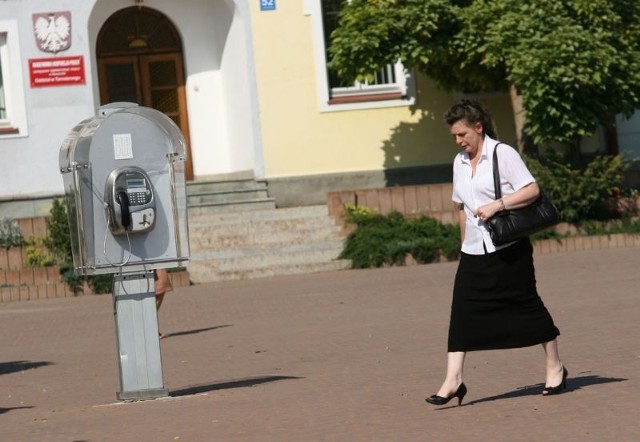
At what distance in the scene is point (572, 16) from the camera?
20859 mm

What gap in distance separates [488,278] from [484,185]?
1.85 feet

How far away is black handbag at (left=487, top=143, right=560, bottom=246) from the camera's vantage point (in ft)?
28.7

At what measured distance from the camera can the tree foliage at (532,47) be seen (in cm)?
2033

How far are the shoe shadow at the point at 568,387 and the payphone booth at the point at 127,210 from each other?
2379mm

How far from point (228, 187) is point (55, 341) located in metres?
9.30

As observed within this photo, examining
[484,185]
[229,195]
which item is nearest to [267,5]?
[229,195]

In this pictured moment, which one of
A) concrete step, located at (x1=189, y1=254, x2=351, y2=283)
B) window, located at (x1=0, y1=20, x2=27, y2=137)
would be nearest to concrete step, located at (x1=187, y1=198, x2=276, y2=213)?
concrete step, located at (x1=189, y1=254, x2=351, y2=283)

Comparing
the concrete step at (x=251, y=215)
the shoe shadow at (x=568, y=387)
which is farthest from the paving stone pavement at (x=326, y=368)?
the concrete step at (x=251, y=215)

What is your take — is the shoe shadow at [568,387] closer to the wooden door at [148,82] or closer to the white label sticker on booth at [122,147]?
the white label sticker on booth at [122,147]

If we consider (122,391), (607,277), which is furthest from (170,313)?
(122,391)

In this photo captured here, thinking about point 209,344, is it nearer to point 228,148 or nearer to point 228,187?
point 228,187

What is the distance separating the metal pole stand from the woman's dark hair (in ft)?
8.04

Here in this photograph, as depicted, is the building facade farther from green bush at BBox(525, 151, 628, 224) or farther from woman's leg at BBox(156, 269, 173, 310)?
woman's leg at BBox(156, 269, 173, 310)

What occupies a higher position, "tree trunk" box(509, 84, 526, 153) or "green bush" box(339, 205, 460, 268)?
"tree trunk" box(509, 84, 526, 153)
